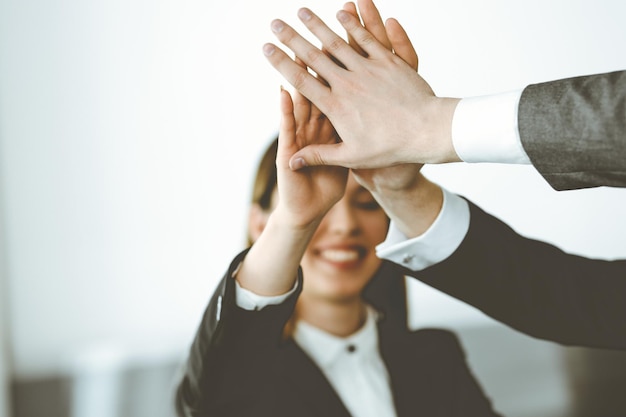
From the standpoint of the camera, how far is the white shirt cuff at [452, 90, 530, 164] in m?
0.78

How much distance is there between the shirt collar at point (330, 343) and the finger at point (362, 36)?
2.20 ft

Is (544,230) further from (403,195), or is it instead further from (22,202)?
(22,202)

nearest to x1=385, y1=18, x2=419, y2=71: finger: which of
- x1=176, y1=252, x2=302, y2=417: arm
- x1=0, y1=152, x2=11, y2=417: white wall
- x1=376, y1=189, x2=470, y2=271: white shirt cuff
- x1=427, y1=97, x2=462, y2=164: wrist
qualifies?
x1=427, y1=97, x2=462, y2=164: wrist

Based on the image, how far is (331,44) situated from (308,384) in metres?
0.64

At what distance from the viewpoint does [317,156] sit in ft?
3.00

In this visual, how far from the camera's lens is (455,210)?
102 centimetres

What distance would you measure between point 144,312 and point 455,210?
1.16m

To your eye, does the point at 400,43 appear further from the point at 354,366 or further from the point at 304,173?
the point at 354,366

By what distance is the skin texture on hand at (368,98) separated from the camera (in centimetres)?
83

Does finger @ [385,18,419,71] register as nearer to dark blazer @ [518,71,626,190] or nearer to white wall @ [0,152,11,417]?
dark blazer @ [518,71,626,190]

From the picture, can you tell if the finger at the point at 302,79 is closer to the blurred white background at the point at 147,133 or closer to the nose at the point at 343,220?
the nose at the point at 343,220

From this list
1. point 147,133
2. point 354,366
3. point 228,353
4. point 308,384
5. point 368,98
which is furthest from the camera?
point 147,133

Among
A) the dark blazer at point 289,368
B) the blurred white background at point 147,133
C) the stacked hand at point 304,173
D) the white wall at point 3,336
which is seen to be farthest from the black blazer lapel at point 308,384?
the white wall at point 3,336

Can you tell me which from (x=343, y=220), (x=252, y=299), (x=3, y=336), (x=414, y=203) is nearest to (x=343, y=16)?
(x=414, y=203)
